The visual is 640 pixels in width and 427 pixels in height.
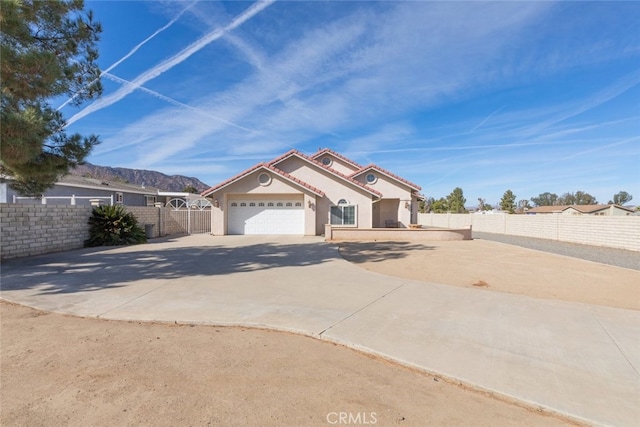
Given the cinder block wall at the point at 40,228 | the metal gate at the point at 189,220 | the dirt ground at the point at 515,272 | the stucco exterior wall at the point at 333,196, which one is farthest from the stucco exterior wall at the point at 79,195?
the dirt ground at the point at 515,272

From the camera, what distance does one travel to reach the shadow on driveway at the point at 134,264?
758 centimetres

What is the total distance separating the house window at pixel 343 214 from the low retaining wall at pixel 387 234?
3210 mm

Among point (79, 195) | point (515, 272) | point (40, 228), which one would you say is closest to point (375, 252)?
point (515, 272)

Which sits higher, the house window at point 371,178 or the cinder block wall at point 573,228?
the house window at point 371,178

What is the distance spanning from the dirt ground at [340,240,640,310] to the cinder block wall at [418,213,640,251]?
20.9 ft

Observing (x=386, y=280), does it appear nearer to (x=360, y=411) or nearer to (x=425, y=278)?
(x=425, y=278)

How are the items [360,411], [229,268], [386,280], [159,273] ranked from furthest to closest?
1. [229,268]
2. [159,273]
3. [386,280]
4. [360,411]

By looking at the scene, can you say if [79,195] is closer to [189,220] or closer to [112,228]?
[189,220]

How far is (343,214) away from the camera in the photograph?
21.1 m

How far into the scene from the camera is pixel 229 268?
9391 mm

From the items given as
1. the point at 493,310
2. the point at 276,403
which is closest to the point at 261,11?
the point at 493,310

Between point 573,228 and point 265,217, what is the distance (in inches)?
742

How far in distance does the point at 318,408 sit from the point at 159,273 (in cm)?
709

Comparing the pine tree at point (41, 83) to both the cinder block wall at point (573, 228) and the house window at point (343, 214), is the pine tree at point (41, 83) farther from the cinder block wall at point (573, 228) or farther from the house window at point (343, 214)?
the cinder block wall at point (573, 228)
